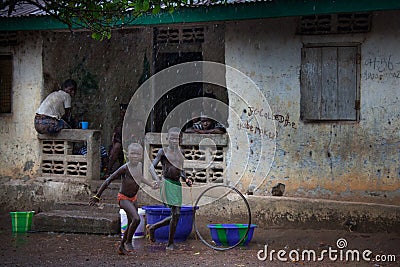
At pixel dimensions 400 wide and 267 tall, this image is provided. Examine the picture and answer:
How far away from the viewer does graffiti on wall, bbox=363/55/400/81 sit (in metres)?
9.81

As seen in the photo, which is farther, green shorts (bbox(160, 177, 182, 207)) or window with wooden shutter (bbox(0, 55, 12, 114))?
window with wooden shutter (bbox(0, 55, 12, 114))

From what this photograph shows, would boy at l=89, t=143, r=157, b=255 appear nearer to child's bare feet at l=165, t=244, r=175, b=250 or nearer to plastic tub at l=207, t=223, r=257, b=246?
child's bare feet at l=165, t=244, r=175, b=250

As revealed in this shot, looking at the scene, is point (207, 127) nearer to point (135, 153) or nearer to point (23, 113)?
point (135, 153)

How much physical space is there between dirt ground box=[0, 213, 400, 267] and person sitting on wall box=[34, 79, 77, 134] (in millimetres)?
2265

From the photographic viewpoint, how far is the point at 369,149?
9961 millimetres

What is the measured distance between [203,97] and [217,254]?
14.2 feet

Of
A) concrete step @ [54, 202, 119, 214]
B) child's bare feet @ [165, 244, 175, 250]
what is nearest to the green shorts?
child's bare feet @ [165, 244, 175, 250]

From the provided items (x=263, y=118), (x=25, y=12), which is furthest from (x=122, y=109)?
(x=263, y=118)

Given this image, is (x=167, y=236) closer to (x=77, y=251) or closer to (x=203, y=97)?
(x=77, y=251)

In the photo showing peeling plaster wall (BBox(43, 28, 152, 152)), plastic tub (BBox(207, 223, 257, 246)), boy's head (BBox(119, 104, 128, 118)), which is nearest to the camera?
plastic tub (BBox(207, 223, 257, 246))

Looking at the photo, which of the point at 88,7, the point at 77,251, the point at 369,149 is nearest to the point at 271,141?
the point at 369,149

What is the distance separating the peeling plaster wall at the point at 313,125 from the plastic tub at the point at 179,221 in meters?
1.41

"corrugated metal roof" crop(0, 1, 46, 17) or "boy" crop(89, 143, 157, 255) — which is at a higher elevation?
"corrugated metal roof" crop(0, 1, 46, 17)

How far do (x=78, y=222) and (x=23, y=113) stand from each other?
119 inches
